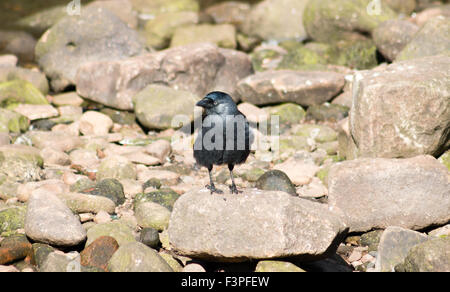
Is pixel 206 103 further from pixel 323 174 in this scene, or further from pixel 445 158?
pixel 445 158

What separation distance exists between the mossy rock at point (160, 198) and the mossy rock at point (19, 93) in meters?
4.71

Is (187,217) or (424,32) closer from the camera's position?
(187,217)

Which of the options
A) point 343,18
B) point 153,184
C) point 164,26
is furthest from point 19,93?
point 343,18

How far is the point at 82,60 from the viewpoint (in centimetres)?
1270

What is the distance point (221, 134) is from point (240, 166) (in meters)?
3.07

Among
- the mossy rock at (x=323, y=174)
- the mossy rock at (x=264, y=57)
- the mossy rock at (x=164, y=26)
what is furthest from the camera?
the mossy rock at (x=164, y=26)

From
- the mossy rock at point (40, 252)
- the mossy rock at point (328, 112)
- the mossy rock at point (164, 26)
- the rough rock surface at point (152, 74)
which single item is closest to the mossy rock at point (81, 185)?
the mossy rock at point (40, 252)

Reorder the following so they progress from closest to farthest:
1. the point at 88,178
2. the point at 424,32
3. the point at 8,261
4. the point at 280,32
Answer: the point at 8,261 < the point at 88,178 < the point at 424,32 < the point at 280,32

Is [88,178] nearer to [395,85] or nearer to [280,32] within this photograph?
[395,85]

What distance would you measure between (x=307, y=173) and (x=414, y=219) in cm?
212

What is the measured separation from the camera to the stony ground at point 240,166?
5621 mm

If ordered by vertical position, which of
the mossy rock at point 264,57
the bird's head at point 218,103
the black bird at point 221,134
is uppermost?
the bird's head at point 218,103

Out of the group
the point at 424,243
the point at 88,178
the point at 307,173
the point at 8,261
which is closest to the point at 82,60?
the point at 88,178

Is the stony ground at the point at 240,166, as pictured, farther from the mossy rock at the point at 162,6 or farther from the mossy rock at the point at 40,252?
the mossy rock at the point at 162,6
